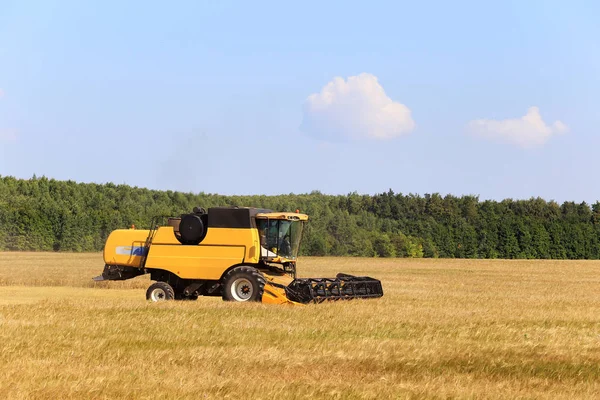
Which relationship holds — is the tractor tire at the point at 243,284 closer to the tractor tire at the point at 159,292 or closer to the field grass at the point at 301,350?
the field grass at the point at 301,350

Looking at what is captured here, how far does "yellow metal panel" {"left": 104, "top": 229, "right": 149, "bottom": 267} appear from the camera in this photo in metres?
24.3

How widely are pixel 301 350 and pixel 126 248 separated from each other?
12.4m

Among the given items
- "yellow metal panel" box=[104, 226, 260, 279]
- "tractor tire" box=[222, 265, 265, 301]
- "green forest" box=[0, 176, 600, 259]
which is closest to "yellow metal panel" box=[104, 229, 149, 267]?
"yellow metal panel" box=[104, 226, 260, 279]

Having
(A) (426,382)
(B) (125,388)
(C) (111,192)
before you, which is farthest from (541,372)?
(C) (111,192)

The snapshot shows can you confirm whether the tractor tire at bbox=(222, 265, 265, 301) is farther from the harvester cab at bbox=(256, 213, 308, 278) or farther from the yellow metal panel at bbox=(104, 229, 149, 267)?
the yellow metal panel at bbox=(104, 229, 149, 267)

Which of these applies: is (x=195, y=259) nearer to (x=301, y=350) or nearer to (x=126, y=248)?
(x=126, y=248)

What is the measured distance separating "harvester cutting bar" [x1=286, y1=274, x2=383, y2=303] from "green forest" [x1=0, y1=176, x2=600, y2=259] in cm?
4126

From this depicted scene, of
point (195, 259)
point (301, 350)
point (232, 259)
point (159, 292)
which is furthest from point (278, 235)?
point (301, 350)

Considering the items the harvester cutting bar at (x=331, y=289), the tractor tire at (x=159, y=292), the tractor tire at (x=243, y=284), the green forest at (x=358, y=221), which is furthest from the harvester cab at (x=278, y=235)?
the green forest at (x=358, y=221)

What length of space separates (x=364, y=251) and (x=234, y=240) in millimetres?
52364

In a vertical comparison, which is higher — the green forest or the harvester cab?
the green forest

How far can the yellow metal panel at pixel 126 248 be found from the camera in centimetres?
2430

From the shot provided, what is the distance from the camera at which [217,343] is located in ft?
45.8

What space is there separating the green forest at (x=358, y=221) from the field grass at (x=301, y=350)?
1788 inches
